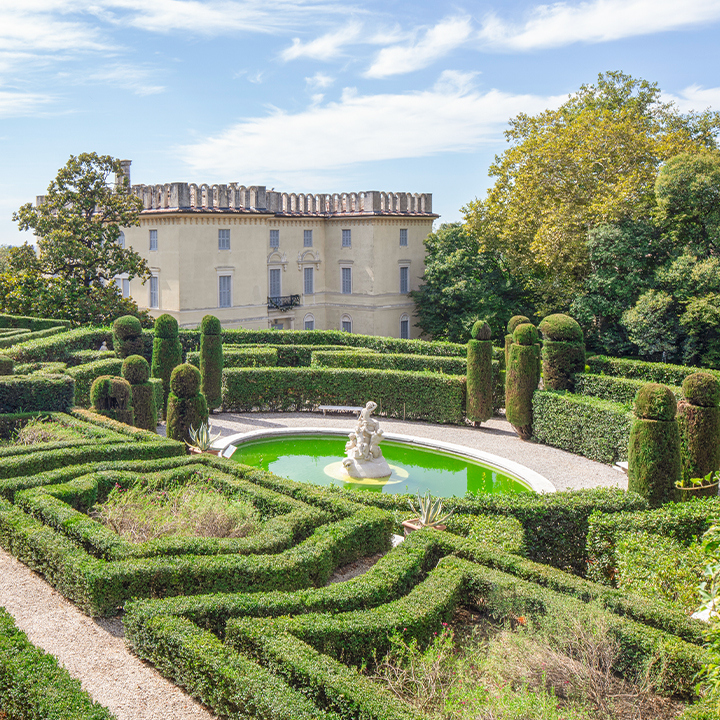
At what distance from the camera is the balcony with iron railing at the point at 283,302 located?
139 ft

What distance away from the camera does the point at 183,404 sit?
1845 centimetres

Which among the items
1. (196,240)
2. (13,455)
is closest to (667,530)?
(13,455)

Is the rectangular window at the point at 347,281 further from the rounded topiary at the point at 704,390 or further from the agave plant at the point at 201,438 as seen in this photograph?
the rounded topiary at the point at 704,390

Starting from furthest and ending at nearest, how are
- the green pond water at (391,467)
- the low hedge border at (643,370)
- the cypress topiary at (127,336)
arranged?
the low hedge border at (643,370)
the cypress topiary at (127,336)
the green pond water at (391,467)

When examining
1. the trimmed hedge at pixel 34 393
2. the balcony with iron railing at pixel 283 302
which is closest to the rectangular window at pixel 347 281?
the balcony with iron railing at pixel 283 302

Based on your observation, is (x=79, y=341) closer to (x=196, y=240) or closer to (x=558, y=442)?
(x=196, y=240)

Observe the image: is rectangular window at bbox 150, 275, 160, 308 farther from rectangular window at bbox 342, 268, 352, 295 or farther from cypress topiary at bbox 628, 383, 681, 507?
cypress topiary at bbox 628, 383, 681, 507

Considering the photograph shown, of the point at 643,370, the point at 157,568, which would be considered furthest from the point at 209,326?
the point at 157,568

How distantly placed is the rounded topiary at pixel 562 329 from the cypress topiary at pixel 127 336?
41.9ft

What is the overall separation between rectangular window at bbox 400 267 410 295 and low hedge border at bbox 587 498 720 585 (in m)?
33.5

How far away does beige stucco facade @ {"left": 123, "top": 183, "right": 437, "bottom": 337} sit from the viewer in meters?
37.1

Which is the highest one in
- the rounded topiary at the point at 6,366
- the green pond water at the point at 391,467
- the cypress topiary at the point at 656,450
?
the rounded topiary at the point at 6,366

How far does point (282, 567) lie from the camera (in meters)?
9.59

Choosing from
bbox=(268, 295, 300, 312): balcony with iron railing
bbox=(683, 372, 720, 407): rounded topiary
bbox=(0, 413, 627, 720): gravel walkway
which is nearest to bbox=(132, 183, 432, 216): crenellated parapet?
bbox=(268, 295, 300, 312): balcony with iron railing
